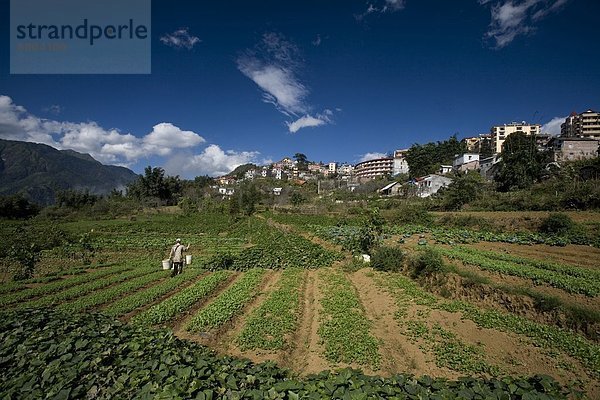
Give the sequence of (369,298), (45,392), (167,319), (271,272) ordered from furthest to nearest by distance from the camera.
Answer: (271,272) < (369,298) < (167,319) < (45,392)

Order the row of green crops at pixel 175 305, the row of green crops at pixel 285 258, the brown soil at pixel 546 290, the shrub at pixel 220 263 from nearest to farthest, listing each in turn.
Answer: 1. the row of green crops at pixel 175 305
2. the brown soil at pixel 546 290
3. the shrub at pixel 220 263
4. the row of green crops at pixel 285 258

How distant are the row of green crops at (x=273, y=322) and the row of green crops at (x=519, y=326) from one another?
377 centimetres

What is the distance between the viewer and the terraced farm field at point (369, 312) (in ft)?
22.3

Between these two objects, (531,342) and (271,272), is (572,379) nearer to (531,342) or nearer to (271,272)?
(531,342)

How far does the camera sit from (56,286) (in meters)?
13.0

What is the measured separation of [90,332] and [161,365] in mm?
2419

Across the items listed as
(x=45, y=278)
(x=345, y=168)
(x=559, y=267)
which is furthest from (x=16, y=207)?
(x=345, y=168)

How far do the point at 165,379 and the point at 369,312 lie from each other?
739cm

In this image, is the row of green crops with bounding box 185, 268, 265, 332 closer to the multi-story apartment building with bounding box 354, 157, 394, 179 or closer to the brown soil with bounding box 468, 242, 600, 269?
the brown soil with bounding box 468, 242, 600, 269

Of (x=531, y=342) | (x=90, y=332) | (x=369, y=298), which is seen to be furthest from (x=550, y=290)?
(x=90, y=332)

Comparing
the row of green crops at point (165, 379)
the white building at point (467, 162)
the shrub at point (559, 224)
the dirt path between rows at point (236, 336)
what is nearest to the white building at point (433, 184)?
the white building at point (467, 162)

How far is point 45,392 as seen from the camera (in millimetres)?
3973

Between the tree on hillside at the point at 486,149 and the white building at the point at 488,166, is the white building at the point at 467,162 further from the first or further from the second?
the tree on hillside at the point at 486,149

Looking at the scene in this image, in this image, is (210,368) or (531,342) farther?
(531,342)
